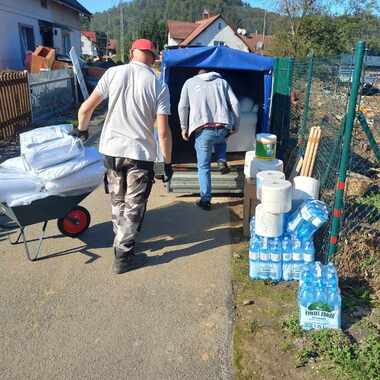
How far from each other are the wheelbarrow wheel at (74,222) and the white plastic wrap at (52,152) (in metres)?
0.73

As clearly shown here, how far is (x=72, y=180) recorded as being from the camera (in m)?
4.02

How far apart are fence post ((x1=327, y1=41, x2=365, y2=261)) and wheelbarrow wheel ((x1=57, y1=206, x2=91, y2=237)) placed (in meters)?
2.68

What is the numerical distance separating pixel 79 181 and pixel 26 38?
16734 millimetres

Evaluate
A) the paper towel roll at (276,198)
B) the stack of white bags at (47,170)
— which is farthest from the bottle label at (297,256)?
the stack of white bags at (47,170)

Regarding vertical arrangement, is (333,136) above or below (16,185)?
above

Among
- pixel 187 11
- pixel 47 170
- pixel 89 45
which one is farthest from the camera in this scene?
pixel 187 11

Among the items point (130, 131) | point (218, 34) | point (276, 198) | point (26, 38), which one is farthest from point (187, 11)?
point (276, 198)

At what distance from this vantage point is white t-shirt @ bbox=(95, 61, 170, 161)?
12.2 ft

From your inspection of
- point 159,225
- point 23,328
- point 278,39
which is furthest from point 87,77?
point 23,328

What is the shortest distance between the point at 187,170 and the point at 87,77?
13798mm

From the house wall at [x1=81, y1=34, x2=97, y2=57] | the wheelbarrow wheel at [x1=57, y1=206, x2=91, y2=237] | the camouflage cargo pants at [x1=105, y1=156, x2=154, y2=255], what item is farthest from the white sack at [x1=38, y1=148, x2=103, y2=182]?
the house wall at [x1=81, y1=34, x2=97, y2=57]

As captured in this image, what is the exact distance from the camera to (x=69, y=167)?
4.01 meters

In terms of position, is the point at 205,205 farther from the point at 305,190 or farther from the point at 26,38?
the point at 26,38

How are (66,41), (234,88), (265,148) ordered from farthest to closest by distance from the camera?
(66,41)
(234,88)
(265,148)
